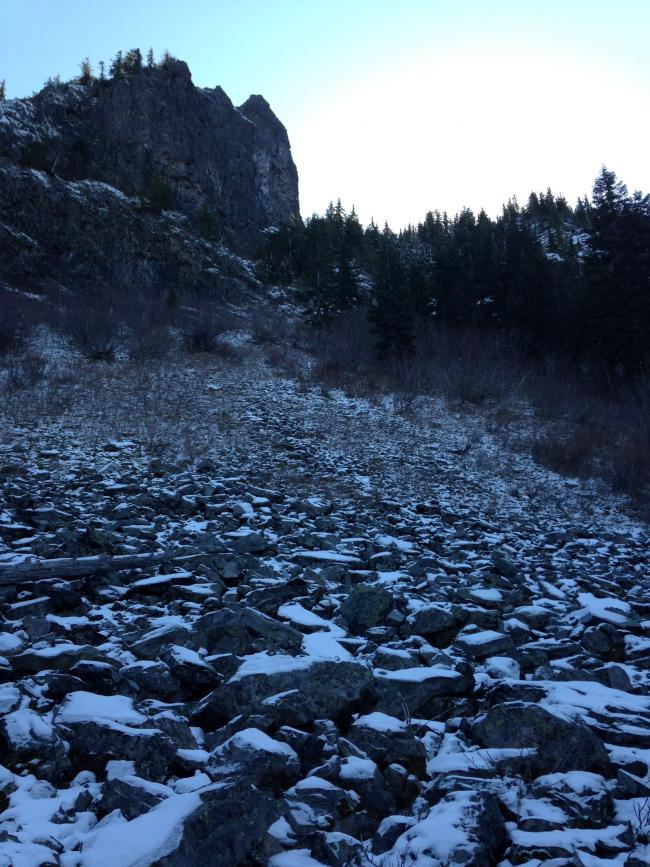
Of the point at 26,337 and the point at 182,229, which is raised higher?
the point at 182,229

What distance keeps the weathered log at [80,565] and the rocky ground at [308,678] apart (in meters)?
0.03

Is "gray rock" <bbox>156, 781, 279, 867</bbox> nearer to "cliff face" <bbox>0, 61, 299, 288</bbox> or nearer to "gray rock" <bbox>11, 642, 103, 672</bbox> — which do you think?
"gray rock" <bbox>11, 642, 103, 672</bbox>

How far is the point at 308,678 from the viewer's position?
3.30m

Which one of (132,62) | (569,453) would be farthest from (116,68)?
(569,453)

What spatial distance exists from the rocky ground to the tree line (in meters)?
15.2

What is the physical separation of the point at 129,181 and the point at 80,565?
37.7 metres

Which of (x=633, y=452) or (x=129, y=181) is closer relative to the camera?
(x=633, y=452)

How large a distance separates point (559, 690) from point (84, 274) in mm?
29188

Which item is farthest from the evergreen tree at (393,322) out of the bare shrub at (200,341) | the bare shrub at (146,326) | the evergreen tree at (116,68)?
the evergreen tree at (116,68)

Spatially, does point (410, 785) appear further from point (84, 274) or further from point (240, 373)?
point (84, 274)

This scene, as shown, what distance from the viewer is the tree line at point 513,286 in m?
21.8

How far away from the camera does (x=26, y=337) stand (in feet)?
53.4

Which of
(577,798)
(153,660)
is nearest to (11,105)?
(153,660)

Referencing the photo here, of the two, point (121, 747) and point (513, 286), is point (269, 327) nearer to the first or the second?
point (513, 286)
